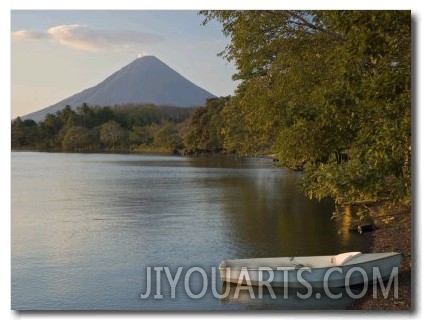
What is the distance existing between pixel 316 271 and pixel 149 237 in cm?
445

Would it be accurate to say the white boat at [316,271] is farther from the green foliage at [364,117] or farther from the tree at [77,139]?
the tree at [77,139]

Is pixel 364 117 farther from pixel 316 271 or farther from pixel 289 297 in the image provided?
pixel 289 297

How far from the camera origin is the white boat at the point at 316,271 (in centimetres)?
712

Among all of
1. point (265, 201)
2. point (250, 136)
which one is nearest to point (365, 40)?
point (265, 201)

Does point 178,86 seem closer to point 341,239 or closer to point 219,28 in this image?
point 219,28

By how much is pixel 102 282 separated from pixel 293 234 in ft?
14.8

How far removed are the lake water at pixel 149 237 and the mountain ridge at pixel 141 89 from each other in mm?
2270

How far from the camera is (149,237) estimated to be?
1089 cm

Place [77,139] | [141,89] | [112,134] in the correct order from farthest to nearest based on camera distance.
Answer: [77,139], [112,134], [141,89]

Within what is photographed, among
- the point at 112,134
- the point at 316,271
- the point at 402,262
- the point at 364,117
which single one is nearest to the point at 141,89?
the point at 316,271

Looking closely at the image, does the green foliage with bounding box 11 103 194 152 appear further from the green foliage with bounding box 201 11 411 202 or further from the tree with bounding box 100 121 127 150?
the green foliage with bounding box 201 11 411 202

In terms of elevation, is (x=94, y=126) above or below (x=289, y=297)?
above

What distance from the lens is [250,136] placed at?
1823 cm

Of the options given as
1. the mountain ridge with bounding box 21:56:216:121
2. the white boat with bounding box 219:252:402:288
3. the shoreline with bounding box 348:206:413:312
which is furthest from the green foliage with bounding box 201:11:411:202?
the mountain ridge with bounding box 21:56:216:121
